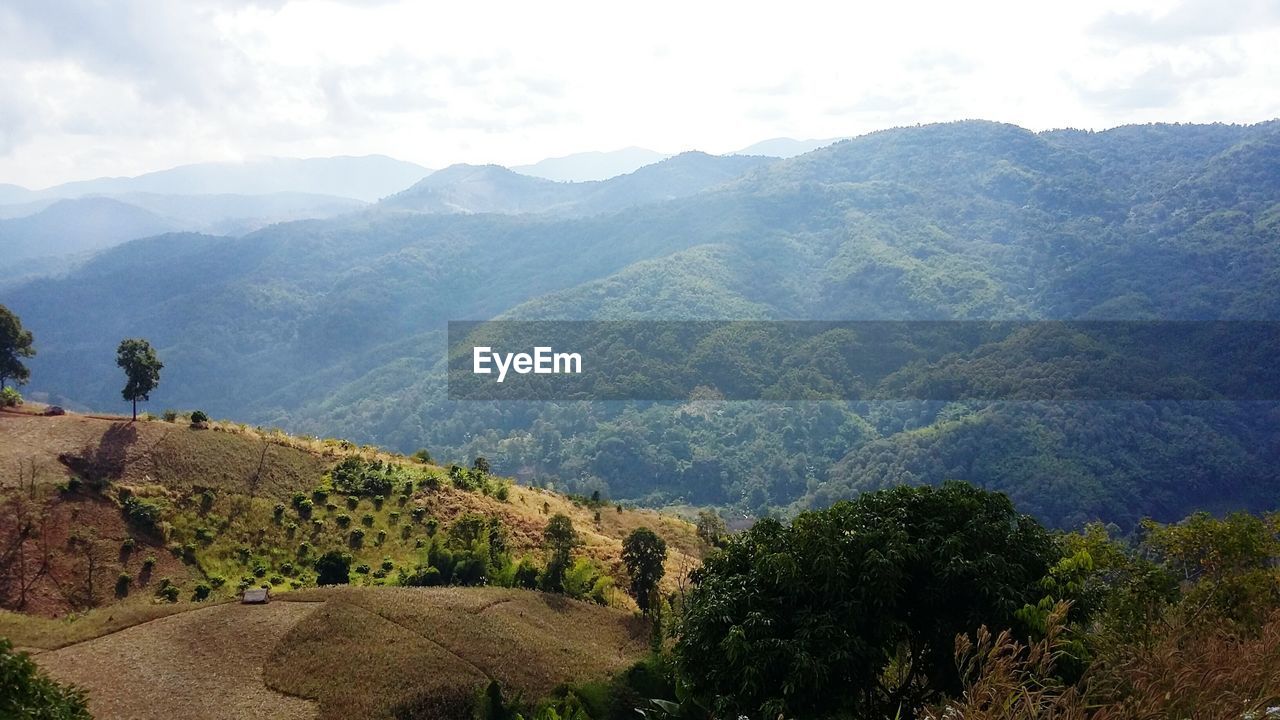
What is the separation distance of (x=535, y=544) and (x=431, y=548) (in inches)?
259

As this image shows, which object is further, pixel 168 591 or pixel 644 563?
pixel 644 563

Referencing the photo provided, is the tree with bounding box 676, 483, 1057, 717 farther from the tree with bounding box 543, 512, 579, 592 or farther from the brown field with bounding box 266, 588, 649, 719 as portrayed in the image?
the tree with bounding box 543, 512, 579, 592

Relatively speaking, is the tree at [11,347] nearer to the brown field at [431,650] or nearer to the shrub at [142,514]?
the shrub at [142,514]

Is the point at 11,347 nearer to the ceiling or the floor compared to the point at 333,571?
nearer to the ceiling

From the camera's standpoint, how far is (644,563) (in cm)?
3612

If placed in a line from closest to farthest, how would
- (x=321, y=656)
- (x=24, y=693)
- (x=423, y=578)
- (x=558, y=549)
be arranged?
1. (x=24, y=693)
2. (x=321, y=656)
3. (x=423, y=578)
4. (x=558, y=549)

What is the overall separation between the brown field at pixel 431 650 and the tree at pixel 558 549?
2.98m

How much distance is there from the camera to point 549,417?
609 feet

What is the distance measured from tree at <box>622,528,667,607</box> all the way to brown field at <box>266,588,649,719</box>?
2920 millimetres

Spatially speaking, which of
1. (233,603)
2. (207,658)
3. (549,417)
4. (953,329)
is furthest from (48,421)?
(953,329)

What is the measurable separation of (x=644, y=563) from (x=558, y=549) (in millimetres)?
4619

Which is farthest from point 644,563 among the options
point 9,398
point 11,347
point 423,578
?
point 11,347

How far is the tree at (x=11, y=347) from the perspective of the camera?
41.9m

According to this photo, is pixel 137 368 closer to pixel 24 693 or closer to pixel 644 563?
pixel 644 563
